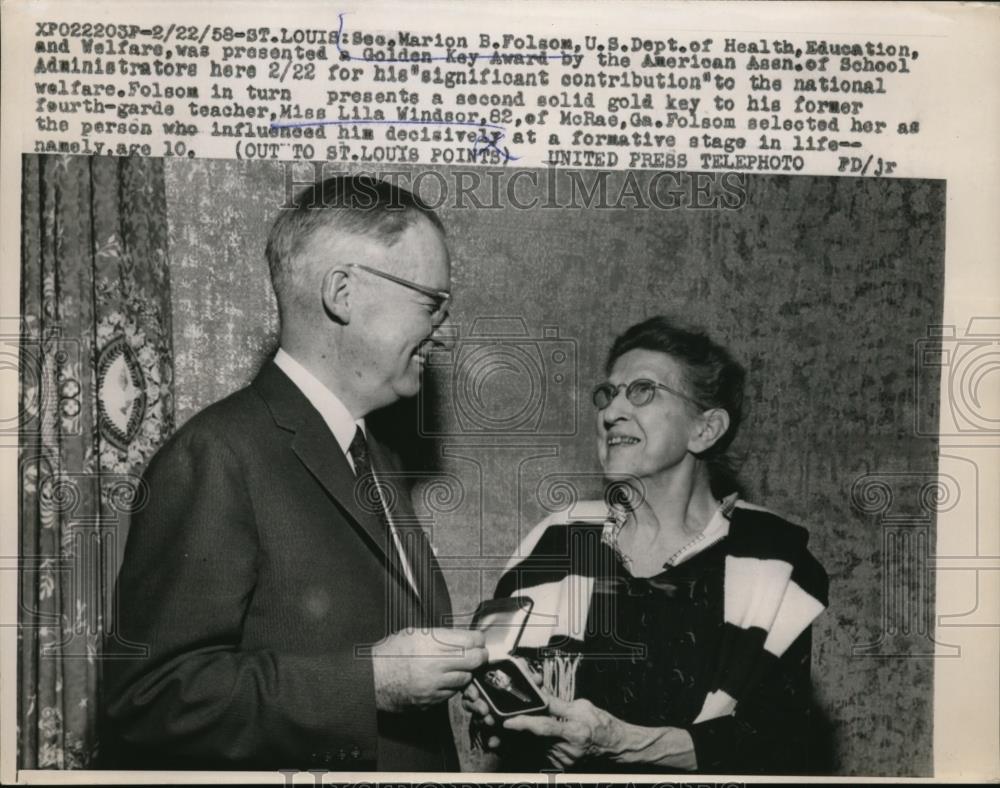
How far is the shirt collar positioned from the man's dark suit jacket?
0.9 inches

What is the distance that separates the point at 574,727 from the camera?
323 centimetres

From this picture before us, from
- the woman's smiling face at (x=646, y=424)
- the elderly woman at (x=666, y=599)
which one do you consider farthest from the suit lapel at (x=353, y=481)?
the woman's smiling face at (x=646, y=424)

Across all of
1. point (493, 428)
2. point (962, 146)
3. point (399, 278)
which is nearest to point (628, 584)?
point (493, 428)

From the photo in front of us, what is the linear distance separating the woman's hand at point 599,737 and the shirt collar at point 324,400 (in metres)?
0.93

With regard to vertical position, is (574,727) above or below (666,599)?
below

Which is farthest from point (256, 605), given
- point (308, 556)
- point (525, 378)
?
point (525, 378)

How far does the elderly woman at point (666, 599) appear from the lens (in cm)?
324

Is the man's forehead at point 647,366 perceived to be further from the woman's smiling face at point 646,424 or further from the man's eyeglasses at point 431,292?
the man's eyeglasses at point 431,292

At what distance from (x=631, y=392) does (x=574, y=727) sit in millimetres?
967

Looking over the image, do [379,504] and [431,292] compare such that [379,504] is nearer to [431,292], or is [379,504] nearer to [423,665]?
[423,665]

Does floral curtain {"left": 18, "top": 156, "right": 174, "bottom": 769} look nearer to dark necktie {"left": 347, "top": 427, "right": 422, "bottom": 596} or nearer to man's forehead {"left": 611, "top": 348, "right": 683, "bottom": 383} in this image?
dark necktie {"left": 347, "top": 427, "right": 422, "bottom": 596}

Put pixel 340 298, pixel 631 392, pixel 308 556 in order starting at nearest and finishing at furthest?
pixel 308 556 < pixel 340 298 < pixel 631 392

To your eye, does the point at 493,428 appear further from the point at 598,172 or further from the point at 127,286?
the point at 127,286

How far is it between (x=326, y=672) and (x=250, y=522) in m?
0.45
